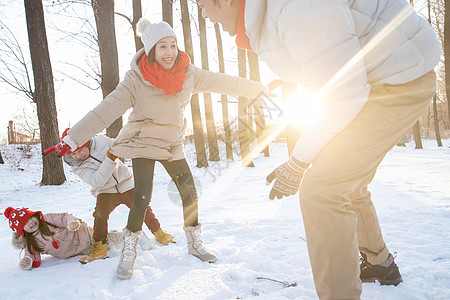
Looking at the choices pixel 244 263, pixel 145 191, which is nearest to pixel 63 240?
pixel 145 191

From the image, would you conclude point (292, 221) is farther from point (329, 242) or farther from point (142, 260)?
point (329, 242)

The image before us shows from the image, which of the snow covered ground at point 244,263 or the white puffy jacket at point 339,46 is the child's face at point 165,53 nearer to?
the white puffy jacket at point 339,46

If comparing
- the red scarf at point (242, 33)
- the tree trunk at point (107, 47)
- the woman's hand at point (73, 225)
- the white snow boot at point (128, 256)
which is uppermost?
the tree trunk at point (107, 47)

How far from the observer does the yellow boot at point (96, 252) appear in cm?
265

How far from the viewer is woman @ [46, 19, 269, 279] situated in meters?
2.29

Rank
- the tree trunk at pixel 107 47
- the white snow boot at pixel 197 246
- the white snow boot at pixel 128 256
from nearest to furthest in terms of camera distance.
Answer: the white snow boot at pixel 128 256 < the white snow boot at pixel 197 246 < the tree trunk at pixel 107 47

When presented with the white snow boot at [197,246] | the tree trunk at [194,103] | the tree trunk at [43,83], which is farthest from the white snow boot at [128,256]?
the tree trunk at [194,103]

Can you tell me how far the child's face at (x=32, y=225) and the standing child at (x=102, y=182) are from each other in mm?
500

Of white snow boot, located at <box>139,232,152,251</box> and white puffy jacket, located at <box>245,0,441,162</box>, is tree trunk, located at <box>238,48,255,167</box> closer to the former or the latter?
white snow boot, located at <box>139,232,152,251</box>

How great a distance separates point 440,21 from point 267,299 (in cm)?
1710

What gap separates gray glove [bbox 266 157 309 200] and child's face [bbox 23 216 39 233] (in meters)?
2.46

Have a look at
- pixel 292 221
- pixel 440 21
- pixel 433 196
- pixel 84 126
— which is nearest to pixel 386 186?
pixel 433 196

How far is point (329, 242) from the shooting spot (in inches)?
47.6

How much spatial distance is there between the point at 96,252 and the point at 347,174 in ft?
8.18
